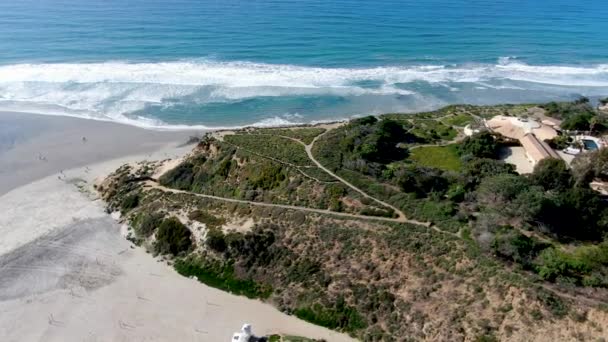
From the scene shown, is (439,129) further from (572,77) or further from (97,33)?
(97,33)

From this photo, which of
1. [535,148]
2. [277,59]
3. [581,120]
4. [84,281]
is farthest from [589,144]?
[277,59]

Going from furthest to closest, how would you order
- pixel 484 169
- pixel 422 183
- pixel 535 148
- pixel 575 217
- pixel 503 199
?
pixel 535 148 → pixel 484 169 → pixel 422 183 → pixel 503 199 → pixel 575 217

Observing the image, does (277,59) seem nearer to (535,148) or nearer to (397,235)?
(535,148)

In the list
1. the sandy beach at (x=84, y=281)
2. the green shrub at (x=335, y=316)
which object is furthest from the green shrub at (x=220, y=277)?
the green shrub at (x=335, y=316)

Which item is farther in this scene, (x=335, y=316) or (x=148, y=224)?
(x=148, y=224)

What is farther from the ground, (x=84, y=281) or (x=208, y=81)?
(x=208, y=81)

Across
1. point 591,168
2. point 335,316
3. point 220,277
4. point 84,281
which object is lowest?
point 84,281

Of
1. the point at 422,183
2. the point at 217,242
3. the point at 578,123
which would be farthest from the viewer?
the point at 578,123

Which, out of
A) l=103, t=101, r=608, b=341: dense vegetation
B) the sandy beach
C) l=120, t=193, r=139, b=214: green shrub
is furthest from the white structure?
l=120, t=193, r=139, b=214: green shrub
